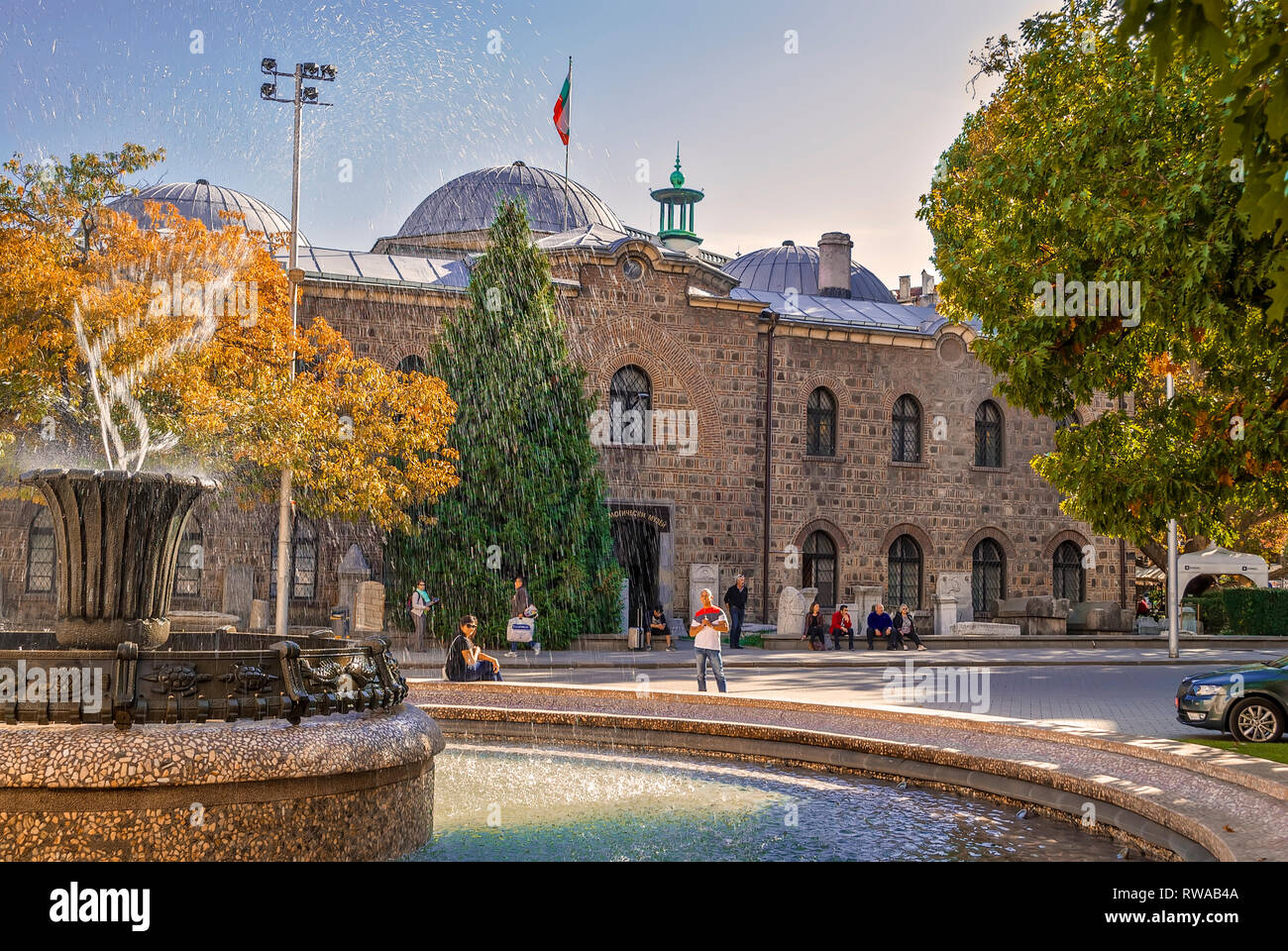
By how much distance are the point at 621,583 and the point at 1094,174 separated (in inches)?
637

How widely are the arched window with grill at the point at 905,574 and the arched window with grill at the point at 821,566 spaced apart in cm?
165

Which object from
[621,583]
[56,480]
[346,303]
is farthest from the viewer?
[346,303]

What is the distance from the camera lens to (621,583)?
25.5 m

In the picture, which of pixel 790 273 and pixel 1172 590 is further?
pixel 790 273

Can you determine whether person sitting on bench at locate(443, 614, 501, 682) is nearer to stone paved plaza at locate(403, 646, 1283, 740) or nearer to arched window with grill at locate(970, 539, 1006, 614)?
stone paved plaza at locate(403, 646, 1283, 740)

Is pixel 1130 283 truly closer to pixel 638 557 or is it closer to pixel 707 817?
pixel 707 817

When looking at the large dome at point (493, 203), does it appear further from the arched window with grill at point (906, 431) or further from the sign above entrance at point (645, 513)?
the arched window with grill at point (906, 431)

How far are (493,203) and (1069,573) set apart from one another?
68.5ft

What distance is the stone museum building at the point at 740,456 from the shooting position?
91.2 ft

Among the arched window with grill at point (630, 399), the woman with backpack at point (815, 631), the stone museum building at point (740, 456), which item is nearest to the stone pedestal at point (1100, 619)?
the stone museum building at point (740, 456)

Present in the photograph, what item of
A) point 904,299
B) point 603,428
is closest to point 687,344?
point 603,428

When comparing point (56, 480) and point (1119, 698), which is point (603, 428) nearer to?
point (1119, 698)

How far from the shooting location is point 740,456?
30.8m

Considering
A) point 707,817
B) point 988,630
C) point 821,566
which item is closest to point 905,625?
point 988,630
